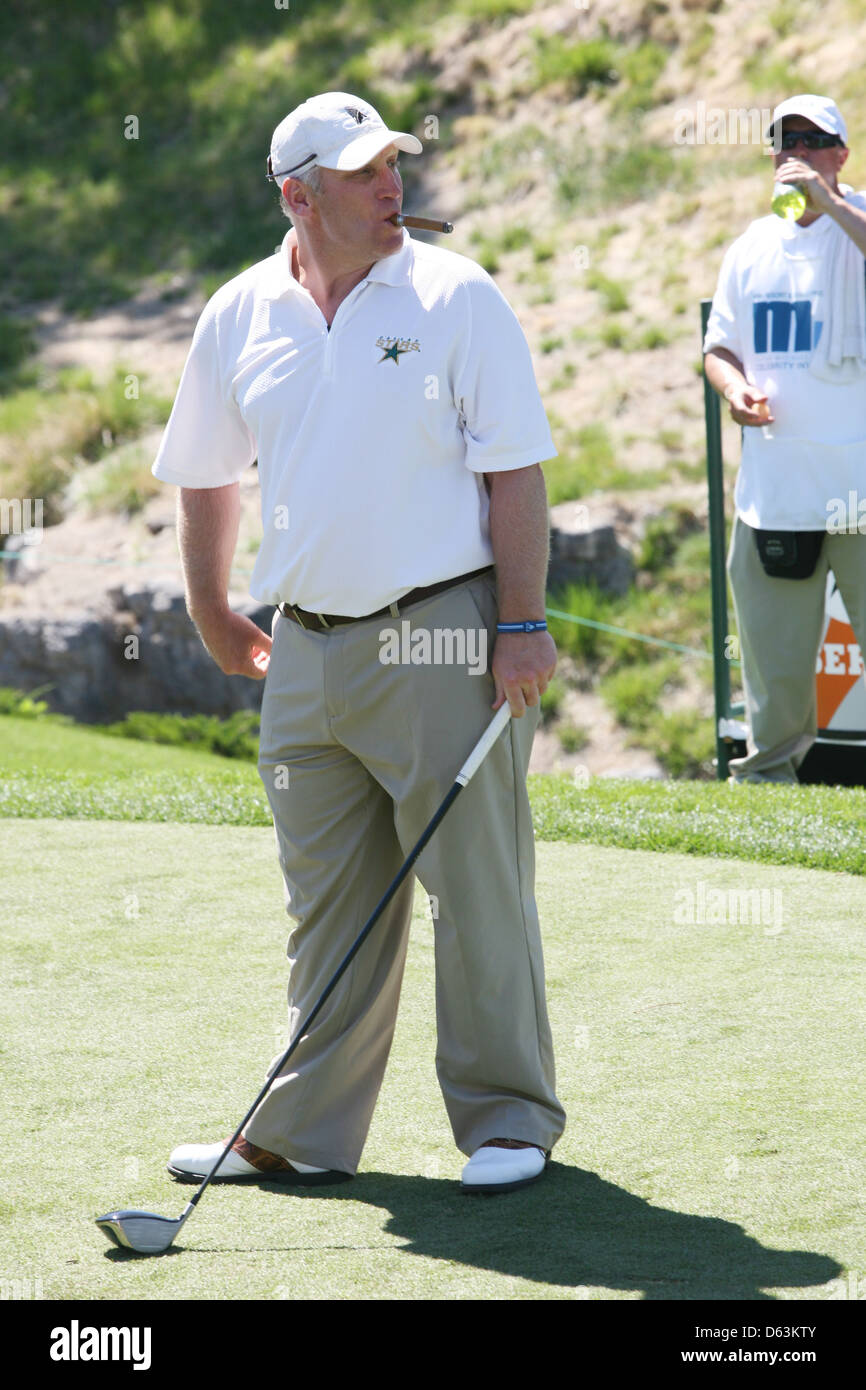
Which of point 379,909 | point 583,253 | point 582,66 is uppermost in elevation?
point 582,66

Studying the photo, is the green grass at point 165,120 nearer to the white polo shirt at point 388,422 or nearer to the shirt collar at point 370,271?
the shirt collar at point 370,271

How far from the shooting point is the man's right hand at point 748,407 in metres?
6.21

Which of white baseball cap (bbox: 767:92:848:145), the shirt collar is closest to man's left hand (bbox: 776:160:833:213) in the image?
white baseball cap (bbox: 767:92:848:145)

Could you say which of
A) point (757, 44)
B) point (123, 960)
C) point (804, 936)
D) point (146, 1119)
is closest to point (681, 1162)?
point (146, 1119)

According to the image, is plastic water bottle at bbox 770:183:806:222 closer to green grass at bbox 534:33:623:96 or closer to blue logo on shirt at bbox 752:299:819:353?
blue logo on shirt at bbox 752:299:819:353

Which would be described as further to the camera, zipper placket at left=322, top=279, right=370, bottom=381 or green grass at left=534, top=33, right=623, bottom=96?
green grass at left=534, top=33, right=623, bottom=96

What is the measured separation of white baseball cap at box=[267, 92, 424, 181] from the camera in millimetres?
2975

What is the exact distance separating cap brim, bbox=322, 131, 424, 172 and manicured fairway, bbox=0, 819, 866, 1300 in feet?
5.60

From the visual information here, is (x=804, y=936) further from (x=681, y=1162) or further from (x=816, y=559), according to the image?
(x=816, y=559)

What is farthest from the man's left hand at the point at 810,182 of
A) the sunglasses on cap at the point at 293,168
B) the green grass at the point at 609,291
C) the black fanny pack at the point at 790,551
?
the green grass at the point at 609,291

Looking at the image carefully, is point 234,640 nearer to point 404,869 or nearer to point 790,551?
point 404,869

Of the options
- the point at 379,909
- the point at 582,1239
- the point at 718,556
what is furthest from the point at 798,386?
the point at 582,1239

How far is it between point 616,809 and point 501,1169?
3053 millimetres

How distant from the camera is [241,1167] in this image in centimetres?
311
